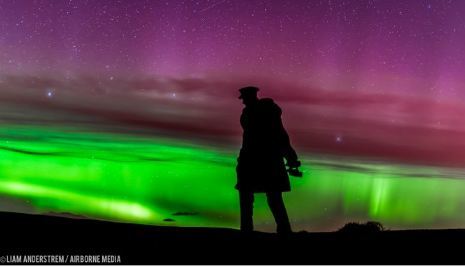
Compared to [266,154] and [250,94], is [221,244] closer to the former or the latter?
[266,154]

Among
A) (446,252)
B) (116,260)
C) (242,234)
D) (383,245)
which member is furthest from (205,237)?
(446,252)

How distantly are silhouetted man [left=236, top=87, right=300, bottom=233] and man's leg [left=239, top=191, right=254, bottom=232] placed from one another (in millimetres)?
81

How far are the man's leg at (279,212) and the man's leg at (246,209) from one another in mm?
367

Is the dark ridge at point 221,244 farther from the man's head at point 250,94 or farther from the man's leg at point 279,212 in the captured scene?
the man's head at point 250,94

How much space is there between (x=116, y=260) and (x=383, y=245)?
4234 millimetres

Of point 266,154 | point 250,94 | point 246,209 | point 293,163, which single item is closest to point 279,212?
point 246,209

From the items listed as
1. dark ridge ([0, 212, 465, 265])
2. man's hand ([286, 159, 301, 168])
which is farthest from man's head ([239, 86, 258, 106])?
dark ridge ([0, 212, 465, 265])

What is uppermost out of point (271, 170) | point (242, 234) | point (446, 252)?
point (271, 170)

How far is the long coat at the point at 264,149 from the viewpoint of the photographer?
834 cm

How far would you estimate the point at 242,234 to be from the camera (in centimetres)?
878

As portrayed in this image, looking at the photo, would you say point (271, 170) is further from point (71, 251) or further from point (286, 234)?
point (71, 251)

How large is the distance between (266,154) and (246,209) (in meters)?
1.01

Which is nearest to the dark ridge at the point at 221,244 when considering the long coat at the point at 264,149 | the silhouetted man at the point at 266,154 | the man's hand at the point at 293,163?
the silhouetted man at the point at 266,154

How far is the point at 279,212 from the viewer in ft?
27.7
